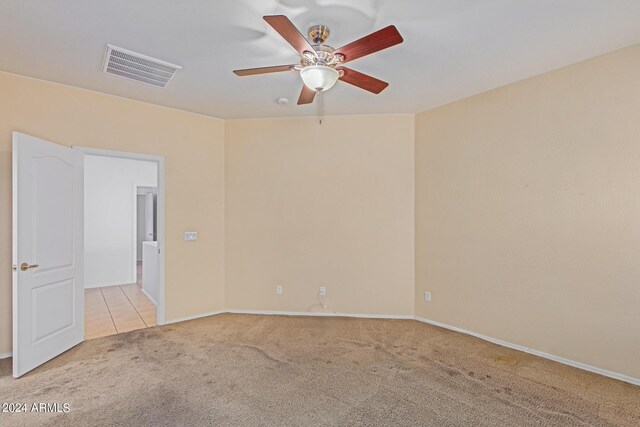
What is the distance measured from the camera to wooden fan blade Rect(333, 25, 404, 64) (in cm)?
179

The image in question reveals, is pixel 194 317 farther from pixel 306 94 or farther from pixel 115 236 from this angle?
pixel 115 236

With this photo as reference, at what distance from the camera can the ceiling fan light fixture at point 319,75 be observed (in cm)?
215

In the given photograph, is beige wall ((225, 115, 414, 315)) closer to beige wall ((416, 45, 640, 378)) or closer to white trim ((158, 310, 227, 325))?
white trim ((158, 310, 227, 325))

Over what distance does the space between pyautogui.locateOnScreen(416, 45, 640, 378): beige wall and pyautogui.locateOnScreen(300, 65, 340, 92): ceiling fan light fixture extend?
225cm

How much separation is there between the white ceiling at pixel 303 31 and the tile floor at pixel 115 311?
2823 mm

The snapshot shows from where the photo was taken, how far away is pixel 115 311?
472 centimetres

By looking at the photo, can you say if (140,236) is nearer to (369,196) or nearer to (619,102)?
(369,196)

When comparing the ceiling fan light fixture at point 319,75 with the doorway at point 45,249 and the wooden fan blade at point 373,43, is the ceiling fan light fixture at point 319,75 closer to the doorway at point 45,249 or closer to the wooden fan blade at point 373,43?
the wooden fan blade at point 373,43

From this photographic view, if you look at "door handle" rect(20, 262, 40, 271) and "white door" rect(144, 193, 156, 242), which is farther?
"white door" rect(144, 193, 156, 242)

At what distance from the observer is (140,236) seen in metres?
10.5

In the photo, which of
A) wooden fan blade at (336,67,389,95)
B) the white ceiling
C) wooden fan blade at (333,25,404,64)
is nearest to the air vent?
the white ceiling

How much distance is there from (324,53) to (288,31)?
36 centimetres

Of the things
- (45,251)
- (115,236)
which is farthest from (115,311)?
(115,236)

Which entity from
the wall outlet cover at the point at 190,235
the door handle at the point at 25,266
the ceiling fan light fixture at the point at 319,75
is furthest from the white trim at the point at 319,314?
the ceiling fan light fixture at the point at 319,75
